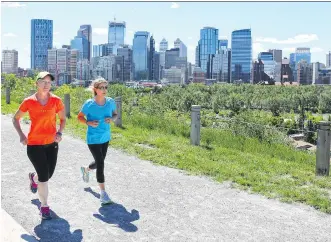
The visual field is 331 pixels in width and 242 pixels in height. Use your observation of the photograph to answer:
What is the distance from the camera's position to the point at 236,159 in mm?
8430

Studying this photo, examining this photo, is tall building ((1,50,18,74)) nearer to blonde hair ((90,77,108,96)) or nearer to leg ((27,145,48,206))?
blonde hair ((90,77,108,96))

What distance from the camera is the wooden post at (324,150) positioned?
24.0 feet

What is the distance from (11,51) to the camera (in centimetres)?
16012

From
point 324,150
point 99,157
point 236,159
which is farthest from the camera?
point 236,159

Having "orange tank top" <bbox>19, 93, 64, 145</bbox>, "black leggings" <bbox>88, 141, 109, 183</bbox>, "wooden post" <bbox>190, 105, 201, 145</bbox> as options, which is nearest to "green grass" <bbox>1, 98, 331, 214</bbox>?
"wooden post" <bbox>190, 105, 201, 145</bbox>

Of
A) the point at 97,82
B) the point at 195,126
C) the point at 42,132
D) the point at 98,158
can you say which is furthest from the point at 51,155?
the point at 195,126

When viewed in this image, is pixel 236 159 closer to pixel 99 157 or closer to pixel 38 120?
pixel 99 157

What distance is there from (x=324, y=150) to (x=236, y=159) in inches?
67.8

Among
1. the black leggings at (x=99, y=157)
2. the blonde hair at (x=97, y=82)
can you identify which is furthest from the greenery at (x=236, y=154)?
the blonde hair at (x=97, y=82)

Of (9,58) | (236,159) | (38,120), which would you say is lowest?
(236,159)

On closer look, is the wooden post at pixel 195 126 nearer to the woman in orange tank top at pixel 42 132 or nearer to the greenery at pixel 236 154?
the greenery at pixel 236 154

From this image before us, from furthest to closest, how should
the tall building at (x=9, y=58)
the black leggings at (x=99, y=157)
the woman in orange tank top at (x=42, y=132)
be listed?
the tall building at (x=9, y=58)
the black leggings at (x=99, y=157)
the woman in orange tank top at (x=42, y=132)

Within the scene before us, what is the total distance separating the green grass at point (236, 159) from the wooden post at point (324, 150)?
22 centimetres

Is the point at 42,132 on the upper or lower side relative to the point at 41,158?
upper
